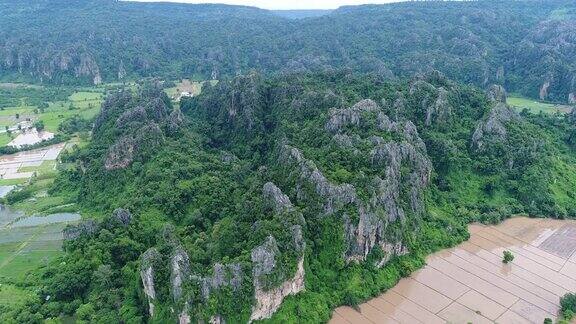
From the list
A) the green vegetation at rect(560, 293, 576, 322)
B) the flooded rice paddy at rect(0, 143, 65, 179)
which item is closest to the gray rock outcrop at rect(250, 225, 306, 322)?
the green vegetation at rect(560, 293, 576, 322)

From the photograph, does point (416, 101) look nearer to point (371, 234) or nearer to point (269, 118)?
point (269, 118)

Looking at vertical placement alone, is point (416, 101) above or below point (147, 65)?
above

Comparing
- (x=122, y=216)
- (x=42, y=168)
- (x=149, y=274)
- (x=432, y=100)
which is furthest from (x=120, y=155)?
(x=432, y=100)

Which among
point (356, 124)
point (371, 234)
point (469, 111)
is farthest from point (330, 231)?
point (469, 111)

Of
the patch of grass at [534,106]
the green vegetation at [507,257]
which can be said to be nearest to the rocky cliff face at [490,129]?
the green vegetation at [507,257]

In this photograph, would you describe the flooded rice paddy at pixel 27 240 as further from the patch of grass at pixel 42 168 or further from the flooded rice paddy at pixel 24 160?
the patch of grass at pixel 42 168

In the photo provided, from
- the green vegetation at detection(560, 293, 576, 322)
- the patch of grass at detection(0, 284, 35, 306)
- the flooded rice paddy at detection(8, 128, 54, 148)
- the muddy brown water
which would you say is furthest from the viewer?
the flooded rice paddy at detection(8, 128, 54, 148)

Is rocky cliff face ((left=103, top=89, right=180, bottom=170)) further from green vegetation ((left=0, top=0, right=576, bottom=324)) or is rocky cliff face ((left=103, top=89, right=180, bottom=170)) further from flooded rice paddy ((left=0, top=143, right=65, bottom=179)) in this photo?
flooded rice paddy ((left=0, top=143, right=65, bottom=179))

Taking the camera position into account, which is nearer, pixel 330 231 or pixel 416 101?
pixel 330 231
